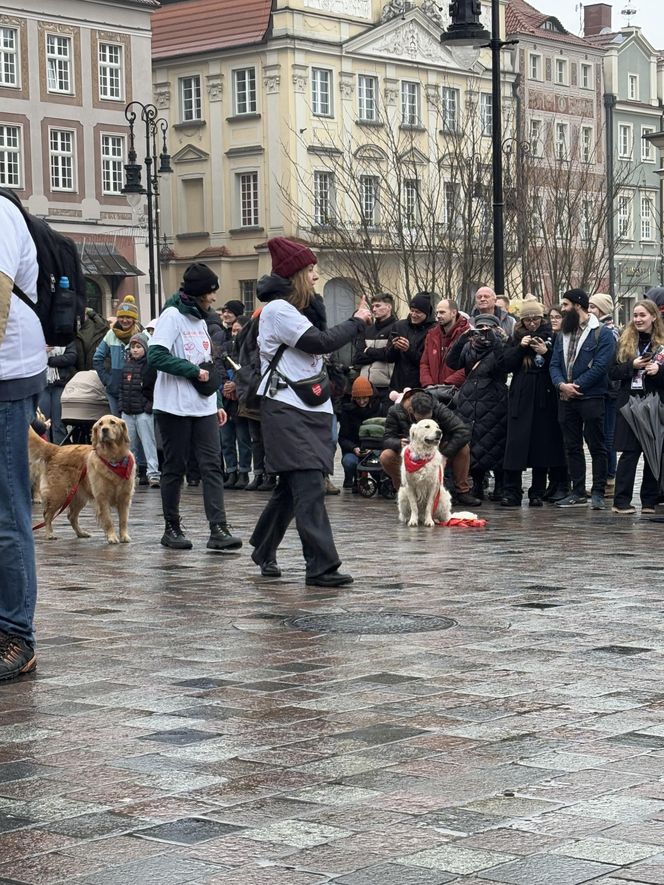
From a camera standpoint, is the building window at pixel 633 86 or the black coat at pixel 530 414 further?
the building window at pixel 633 86

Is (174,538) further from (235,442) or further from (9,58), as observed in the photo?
(9,58)

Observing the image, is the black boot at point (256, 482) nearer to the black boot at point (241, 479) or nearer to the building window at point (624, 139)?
the black boot at point (241, 479)

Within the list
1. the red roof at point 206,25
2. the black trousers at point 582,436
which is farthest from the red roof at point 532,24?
the black trousers at point 582,436

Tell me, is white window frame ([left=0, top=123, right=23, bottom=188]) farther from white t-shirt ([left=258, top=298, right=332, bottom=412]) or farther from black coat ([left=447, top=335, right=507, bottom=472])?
white t-shirt ([left=258, top=298, right=332, bottom=412])

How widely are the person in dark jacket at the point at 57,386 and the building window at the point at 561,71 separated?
58.6 m

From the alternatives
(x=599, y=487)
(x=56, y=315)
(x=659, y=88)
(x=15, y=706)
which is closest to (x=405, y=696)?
(x=15, y=706)

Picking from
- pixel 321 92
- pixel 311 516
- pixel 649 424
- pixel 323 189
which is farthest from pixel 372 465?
pixel 321 92

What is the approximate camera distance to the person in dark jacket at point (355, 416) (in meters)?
17.8

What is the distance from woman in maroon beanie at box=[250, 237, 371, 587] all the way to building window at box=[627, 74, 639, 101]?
73055 millimetres

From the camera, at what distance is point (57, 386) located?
20.4 meters

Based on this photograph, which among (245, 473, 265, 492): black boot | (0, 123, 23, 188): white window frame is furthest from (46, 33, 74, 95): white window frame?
(245, 473, 265, 492): black boot

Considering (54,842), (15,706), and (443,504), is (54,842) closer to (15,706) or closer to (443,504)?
(15,706)

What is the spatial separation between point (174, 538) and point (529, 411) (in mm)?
4746

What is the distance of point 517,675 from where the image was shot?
7.05 m
